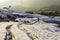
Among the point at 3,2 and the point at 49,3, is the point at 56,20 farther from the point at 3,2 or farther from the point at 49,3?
the point at 3,2

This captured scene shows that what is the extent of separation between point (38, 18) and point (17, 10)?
1383mm

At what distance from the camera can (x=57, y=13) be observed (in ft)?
24.3

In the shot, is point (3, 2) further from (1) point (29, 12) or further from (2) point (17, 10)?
(1) point (29, 12)

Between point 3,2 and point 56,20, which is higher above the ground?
point 3,2

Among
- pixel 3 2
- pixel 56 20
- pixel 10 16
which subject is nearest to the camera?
pixel 56 20

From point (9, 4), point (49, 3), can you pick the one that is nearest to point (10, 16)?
point (9, 4)

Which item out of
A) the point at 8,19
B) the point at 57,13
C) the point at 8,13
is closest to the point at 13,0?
the point at 8,13

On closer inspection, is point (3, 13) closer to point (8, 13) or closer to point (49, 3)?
point (8, 13)

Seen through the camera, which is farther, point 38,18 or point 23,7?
point 23,7

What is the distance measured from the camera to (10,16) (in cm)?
702

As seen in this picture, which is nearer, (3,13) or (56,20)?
(56,20)

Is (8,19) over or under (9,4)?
under

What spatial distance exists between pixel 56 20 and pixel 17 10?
2.06 metres

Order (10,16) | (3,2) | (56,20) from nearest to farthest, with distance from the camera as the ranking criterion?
(56,20) < (10,16) < (3,2)
